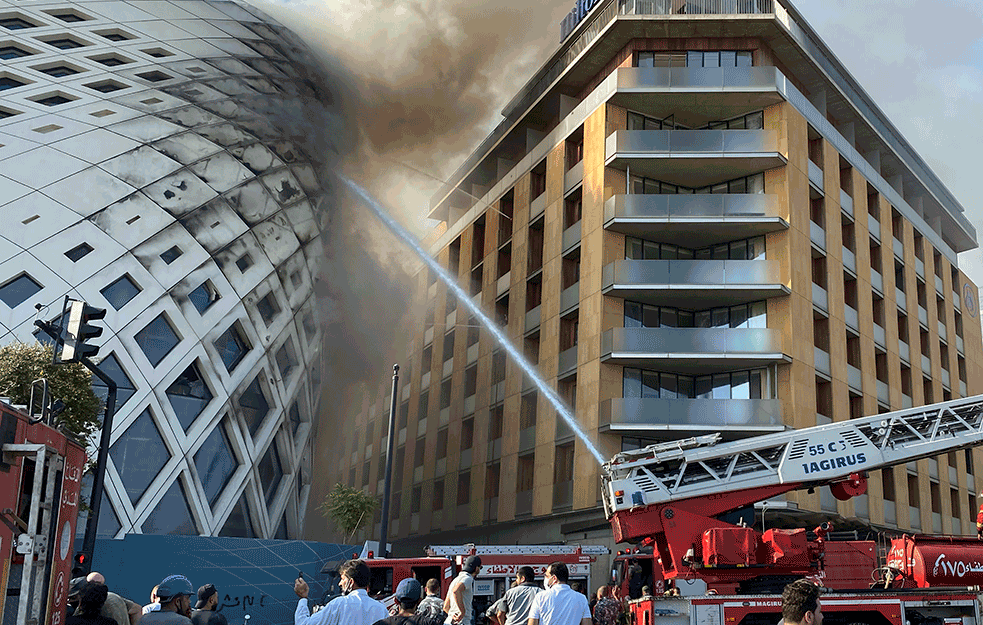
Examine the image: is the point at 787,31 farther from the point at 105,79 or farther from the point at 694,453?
the point at 105,79

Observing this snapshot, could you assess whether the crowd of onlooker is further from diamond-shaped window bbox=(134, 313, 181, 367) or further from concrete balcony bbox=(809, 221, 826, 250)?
concrete balcony bbox=(809, 221, 826, 250)

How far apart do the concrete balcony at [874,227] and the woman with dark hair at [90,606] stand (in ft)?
134

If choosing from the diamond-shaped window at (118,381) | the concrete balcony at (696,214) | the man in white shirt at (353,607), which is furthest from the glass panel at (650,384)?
the man in white shirt at (353,607)

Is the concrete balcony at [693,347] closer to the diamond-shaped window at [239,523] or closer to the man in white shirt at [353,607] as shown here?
the diamond-shaped window at [239,523]

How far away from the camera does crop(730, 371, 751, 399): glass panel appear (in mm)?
33844

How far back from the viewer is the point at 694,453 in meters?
16.2

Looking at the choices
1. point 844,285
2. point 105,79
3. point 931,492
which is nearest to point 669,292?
point 844,285

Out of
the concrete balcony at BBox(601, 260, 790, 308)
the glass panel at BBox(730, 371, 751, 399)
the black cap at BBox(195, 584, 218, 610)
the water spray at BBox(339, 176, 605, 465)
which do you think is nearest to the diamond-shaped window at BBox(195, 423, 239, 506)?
the water spray at BBox(339, 176, 605, 465)

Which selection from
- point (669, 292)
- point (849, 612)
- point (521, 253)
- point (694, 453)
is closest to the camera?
point (849, 612)

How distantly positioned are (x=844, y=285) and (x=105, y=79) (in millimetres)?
33644

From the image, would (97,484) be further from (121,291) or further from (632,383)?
(632,383)

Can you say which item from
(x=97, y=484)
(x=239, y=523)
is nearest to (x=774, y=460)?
(x=97, y=484)

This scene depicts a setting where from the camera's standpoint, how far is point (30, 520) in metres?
7.87

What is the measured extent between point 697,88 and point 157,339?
23.9 meters
